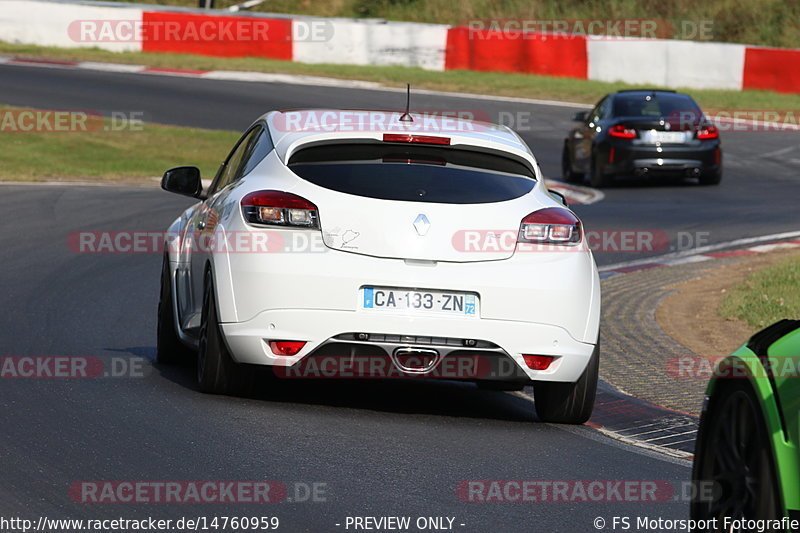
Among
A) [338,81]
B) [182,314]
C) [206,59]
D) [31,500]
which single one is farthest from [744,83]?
[31,500]

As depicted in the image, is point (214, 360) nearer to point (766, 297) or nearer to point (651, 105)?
point (766, 297)

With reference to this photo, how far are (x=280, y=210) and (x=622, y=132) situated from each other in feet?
53.2

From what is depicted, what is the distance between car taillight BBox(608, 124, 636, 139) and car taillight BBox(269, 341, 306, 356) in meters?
16.4

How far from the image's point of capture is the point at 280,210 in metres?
7.79

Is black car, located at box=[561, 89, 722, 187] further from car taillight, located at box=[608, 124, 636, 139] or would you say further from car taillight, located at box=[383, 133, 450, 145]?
car taillight, located at box=[383, 133, 450, 145]

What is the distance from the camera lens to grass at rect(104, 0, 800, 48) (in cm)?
4538

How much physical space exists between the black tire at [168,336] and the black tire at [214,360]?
44.6 inches

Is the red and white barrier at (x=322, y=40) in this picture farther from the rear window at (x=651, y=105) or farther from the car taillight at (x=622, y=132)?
the car taillight at (x=622, y=132)

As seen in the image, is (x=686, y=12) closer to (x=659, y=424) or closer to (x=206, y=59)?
(x=206, y=59)

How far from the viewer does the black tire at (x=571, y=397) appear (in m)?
8.02

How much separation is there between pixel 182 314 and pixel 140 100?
23.0 m

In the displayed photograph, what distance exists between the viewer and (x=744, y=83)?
36.5m

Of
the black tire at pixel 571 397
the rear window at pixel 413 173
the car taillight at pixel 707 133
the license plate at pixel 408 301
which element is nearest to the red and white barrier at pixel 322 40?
the car taillight at pixel 707 133

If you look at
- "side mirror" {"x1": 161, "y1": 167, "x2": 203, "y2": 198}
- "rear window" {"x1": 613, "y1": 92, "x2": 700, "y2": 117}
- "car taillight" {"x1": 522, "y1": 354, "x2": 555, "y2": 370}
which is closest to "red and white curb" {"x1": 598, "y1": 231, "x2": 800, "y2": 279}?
"rear window" {"x1": 613, "y1": 92, "x2": 700, "y2": 117}
